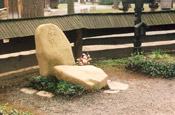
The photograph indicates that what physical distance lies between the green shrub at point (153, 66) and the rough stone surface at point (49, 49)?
218 cm

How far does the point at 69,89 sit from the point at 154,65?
3020mm

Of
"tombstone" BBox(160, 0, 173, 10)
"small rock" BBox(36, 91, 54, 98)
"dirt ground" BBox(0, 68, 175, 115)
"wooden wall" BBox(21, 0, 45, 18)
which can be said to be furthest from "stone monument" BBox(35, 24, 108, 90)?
"tombstone" BBox(160, 0, 173, 10)

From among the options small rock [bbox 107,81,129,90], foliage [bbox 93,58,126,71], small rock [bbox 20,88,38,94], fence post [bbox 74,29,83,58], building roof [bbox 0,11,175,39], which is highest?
building roof [bbox 0,11,175,39]

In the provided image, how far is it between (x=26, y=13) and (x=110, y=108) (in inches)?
220

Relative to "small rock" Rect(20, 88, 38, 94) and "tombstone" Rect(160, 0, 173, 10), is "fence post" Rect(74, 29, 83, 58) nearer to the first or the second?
"small rock" Rect(20, 88, 38, 94)

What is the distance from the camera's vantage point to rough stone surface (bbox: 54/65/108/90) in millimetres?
7027

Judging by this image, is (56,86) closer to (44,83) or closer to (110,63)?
(44,83)

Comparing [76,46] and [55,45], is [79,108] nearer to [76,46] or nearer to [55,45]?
[55,45]

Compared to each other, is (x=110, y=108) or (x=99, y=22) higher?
(x=99, y=22)

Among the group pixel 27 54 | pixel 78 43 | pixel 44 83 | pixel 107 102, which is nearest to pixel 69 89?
pixel 44 83

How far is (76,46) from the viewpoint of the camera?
9.77m

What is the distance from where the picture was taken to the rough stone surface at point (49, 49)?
24.5 feet

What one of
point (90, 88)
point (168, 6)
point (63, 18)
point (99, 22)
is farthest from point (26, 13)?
point (168, 6)

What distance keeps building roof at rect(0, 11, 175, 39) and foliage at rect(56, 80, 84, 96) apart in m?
1.96
